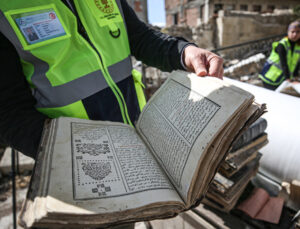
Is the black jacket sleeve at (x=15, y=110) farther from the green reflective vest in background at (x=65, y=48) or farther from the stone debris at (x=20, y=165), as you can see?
the stone debris at (x=20, y=165)

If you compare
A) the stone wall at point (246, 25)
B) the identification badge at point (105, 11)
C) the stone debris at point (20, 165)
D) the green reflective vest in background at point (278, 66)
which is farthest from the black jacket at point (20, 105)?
the stone wall at point (246, 25)

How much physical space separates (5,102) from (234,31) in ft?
40.7

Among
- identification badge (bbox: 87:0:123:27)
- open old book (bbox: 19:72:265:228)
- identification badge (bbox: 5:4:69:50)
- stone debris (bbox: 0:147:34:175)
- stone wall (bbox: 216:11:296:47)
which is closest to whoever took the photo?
open old book (bbox: 19:72:265:228)

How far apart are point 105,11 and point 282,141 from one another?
1.39 m

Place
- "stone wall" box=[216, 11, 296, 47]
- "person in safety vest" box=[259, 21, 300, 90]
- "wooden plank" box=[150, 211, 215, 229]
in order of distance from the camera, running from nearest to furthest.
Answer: "wooden plank" box=[150, 211, 215, 229], "person in safety vest" box=[259, 21, 300, 90], "stone wall" box=[216, 11, 296, 47]

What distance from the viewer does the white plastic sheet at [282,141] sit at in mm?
1312

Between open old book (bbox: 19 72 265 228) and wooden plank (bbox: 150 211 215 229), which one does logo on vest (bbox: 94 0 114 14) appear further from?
wooden plank (bbox: 150 211 215 229)

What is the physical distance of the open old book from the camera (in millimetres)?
473

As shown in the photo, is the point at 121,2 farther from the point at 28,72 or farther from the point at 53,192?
the point at 53,192

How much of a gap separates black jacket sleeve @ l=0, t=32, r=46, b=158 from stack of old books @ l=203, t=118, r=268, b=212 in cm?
97

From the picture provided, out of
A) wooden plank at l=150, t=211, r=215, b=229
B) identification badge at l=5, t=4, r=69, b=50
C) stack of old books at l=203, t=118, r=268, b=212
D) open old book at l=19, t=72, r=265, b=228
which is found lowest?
wooden plank at l=150, t=211, r=215, b=229

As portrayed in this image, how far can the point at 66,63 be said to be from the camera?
2.53 ft

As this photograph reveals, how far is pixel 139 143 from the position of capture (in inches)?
29.9

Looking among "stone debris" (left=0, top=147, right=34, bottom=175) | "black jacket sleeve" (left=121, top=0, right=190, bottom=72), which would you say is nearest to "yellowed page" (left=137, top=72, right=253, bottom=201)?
"black jacket sleeve" (left=121, top=0, right=190, bottom=72)
